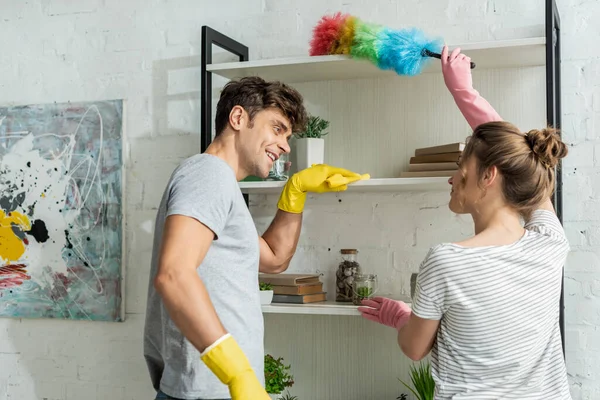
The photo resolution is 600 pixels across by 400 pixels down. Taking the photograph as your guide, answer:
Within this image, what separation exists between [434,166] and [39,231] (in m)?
1.55

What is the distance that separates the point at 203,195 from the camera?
4.86 feet

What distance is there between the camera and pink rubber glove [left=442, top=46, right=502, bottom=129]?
187 centimetres

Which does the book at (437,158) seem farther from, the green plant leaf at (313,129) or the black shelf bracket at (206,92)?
the black shelf bracket at (206,92)

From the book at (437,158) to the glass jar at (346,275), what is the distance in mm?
359

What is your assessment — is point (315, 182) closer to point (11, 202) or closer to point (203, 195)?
point (203, 195)

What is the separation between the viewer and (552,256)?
153 cm

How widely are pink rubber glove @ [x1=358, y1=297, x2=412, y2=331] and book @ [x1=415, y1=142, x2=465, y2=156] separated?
0.45 metres

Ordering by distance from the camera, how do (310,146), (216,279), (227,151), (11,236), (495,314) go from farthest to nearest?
(11,236) → (310,146) → (227,151) → (216,279) → (495,314)

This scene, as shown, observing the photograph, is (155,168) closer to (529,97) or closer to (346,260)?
(346,260)

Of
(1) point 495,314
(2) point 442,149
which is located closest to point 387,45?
(2) point 442,149

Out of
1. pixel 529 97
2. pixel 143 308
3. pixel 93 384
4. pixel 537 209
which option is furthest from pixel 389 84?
pixel 93 384

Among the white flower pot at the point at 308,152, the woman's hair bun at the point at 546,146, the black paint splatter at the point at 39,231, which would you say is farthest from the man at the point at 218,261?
the black paint splatter at the point at 39,231

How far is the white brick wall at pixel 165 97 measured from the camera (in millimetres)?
2172

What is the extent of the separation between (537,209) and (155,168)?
4.72 ft
